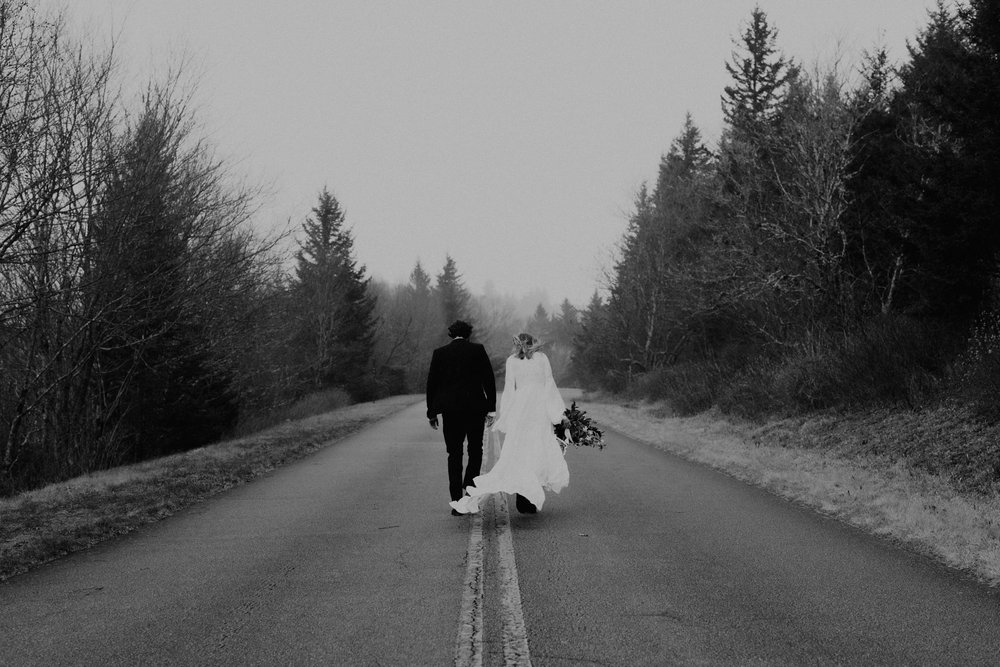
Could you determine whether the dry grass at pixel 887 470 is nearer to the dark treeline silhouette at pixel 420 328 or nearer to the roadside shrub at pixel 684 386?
the roadside shrub at pixel 684 386

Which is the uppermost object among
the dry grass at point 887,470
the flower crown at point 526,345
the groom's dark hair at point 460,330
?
the groom's dark hair at point 460,330

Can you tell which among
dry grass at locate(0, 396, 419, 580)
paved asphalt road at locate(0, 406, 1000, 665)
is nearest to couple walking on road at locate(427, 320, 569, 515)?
paved asphalt road at locate(0, 406, 1000, 665)

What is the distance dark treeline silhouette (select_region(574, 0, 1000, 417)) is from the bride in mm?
6474

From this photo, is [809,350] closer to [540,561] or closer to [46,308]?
[540,561]

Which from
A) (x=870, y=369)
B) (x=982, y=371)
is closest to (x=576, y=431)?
(x=982, y=371)

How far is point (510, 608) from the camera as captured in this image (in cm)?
484

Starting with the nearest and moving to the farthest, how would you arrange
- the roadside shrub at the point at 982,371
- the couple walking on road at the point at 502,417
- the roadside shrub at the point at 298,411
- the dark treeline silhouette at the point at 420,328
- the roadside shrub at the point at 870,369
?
the couple walking on road at the point at 502,417
the roadside shrub at the point at 982,371
the roadside shrub at the point at 870,369
the roadside shrub at the point at 298,411
the dark treeline silhouette at the point at 420,328

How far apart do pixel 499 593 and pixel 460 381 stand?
3.46m

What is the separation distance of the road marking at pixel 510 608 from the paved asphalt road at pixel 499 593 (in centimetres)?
5

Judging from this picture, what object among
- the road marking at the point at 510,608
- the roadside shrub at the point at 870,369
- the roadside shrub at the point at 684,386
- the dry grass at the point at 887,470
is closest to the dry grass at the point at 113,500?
the road marking at the point at 510,608

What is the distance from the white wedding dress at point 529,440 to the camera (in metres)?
8.13

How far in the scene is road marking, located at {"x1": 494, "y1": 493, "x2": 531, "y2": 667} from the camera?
4020mm

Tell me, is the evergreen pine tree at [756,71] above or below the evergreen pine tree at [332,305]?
above

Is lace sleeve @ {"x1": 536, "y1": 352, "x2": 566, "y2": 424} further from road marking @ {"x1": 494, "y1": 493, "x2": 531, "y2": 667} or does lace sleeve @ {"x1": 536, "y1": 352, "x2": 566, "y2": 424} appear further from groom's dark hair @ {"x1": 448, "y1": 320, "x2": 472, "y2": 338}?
road marking @ {"x1": 494, "y1": 493, "x2": 531, "y2": 667}
